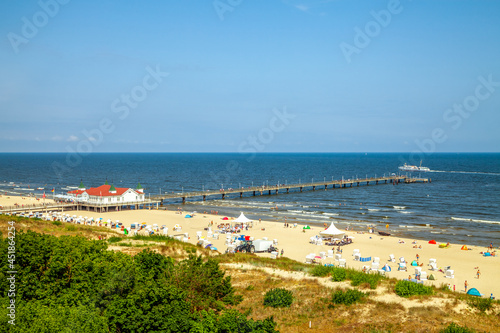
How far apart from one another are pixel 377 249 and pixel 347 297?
23.5m

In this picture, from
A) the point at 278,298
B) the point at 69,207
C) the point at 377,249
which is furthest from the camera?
the point at 69,207

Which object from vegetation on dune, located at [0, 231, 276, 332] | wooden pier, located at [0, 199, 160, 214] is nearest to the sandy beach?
wooden pier, located at [0, 199, 160, 214]

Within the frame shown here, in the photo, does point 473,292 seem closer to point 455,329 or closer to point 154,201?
point 455,329

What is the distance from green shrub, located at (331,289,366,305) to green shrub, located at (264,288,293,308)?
2.50 metres

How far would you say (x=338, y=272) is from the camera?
2652 cm

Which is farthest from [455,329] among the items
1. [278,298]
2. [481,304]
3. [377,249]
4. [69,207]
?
[69,207]

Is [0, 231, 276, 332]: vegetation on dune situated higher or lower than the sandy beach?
higher

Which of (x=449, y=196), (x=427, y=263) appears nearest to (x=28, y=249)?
(x=427, y=263)

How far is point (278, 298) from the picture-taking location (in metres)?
22.5

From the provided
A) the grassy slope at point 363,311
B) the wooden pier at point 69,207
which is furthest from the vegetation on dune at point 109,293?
the wooden pier at point 69,207

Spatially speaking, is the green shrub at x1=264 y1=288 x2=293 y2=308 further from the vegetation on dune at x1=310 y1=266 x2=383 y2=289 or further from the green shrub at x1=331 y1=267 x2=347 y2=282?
the vegetation on dune at x1=310 y1=266 x2=383 y2=289

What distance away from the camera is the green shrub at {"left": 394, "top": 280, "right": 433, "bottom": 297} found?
23.2m

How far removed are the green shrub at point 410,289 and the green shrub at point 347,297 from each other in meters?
2.25

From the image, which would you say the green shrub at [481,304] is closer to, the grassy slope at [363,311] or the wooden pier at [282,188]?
the grassy slope at [363,311]
